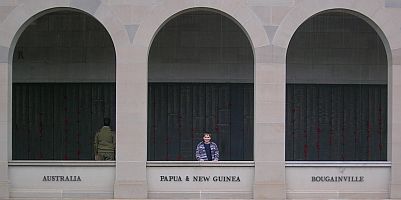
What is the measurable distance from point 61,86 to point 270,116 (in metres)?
8.55

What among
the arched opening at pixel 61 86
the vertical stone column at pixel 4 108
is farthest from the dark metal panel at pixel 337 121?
the vertical stone column at pixel 4 108

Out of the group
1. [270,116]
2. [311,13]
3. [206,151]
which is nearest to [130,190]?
[206,151]

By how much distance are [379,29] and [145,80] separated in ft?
20.7

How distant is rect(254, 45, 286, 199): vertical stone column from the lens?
63.8ft

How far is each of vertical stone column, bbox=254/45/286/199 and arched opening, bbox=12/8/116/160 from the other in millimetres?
6899

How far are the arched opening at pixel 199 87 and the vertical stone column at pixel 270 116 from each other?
5.18m

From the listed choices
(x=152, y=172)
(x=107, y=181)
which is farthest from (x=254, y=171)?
(x=107, y=181)

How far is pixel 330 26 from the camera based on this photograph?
81.9 ft

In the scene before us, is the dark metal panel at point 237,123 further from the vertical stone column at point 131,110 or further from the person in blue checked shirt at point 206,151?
the vertical stone column at point 131,110

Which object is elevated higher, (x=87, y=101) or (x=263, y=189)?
(x=87, y=101)

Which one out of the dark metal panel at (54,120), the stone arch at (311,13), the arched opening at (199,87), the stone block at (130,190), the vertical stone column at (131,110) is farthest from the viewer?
the dark metal panel at (54,120)

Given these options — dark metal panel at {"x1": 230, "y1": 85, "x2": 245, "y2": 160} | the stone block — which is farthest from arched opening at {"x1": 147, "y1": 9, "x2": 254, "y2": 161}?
the stone block

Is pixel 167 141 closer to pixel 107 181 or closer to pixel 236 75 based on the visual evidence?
pixel 236 75

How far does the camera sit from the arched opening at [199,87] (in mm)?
24766
